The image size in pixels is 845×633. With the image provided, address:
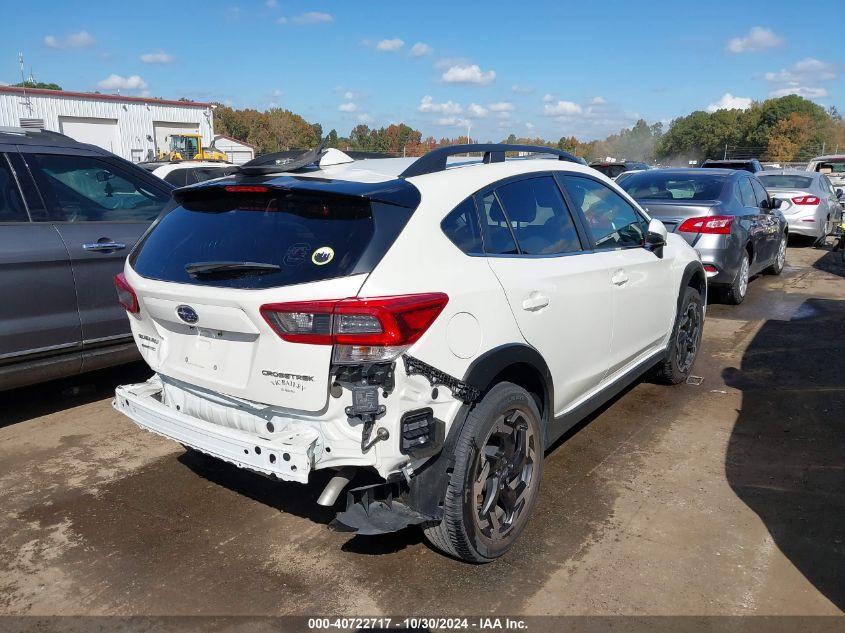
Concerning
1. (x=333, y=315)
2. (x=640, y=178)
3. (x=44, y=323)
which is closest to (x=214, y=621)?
(x=333, y=315)

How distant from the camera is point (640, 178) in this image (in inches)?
339

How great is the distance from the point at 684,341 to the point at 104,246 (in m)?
4.40

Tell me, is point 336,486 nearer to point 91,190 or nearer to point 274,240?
point 274,240

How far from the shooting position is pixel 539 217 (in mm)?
3586

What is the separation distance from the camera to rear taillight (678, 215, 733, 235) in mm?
7605

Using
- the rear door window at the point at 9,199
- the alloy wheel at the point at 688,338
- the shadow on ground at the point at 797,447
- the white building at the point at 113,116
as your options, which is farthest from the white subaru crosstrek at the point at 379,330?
the white building at the point at 113,116

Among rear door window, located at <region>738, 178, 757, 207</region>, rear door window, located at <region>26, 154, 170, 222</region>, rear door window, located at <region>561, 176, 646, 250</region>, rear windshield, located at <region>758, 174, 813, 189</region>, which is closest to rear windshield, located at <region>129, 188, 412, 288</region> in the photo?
rear door window, located at <region>561, 176, 646, 250</region>

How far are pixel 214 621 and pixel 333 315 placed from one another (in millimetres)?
1336

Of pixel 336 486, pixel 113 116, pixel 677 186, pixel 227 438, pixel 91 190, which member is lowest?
pixel 336 486

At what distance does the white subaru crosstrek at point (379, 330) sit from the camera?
8.45ft

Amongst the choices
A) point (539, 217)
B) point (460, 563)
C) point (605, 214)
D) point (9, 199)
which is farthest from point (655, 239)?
point (9, 199)

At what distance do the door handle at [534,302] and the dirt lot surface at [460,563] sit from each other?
1115 millimetres

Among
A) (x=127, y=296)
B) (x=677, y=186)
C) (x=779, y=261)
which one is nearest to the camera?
(x=127, y=296)

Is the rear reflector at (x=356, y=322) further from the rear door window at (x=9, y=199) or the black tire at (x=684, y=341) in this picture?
the black tire at (x=684, y=341)
